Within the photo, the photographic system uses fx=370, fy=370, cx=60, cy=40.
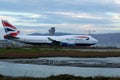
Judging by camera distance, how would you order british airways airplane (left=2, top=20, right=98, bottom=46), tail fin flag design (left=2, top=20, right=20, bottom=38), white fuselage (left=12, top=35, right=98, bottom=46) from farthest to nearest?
1. tail fin flag design (left=2, top=20, right=20, bottom=38)
2. british airways airplane (left=2, top=20, right=98, bottom=46)
3. white fuselage (left=12, top=35, right=98, bottom=46)

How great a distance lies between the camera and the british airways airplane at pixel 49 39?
439ft

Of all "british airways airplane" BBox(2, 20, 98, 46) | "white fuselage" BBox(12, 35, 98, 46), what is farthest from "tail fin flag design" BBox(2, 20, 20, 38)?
"white fuselage" BBox(12, 35, 98, 46)

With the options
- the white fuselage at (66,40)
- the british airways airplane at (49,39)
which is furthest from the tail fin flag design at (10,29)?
the white fuselage at (66,40)

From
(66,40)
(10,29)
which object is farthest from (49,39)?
(10,29)

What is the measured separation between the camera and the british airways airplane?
134 meters

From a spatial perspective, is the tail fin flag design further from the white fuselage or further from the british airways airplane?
the white fuselage

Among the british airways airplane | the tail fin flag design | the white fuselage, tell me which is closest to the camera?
the white fuselage

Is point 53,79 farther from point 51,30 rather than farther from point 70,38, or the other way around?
point 51,30

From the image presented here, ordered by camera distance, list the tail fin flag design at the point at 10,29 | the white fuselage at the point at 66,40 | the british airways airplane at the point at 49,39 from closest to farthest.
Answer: the white fuselage at the point at 66,40 < the british airways airplane at the point at 49,39 < the tail fin flag design at the point at 10,29

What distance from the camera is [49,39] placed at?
137 meters

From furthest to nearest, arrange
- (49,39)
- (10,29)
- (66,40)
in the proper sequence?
1. (10,29)
2. (49,39)
3. (66,40)

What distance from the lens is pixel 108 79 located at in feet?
80.9

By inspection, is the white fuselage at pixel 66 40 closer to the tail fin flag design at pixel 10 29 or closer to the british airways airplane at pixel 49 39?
the british airways airplane at pixel 49 39

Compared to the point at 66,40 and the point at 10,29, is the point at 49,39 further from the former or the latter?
the point at 10,29
